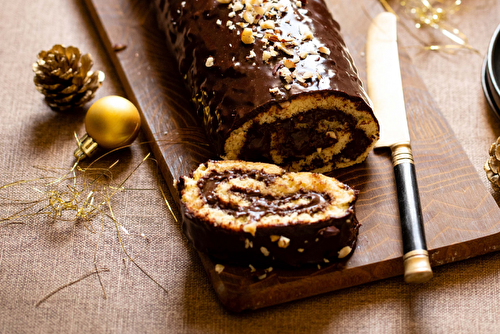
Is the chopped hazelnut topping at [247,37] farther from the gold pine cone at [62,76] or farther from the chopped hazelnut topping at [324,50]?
the gold pine cone at [62,76]

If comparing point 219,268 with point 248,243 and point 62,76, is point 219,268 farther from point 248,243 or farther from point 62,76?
point 62,76

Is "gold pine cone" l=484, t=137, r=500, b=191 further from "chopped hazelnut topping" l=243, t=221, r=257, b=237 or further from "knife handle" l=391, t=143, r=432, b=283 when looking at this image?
"chopped hazelnut topping" l=243, t=221, r=257, b=237

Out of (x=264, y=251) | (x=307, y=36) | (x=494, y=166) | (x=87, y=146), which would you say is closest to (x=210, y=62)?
(x=307, y=36)

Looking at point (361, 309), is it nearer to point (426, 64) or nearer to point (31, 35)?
point (426, 64)

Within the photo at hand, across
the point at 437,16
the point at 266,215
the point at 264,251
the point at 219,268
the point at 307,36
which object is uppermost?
the point at 307,36

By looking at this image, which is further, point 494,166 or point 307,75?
point 494,166
